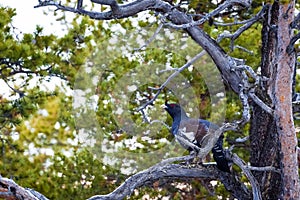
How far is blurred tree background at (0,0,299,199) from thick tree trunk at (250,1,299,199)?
141cm

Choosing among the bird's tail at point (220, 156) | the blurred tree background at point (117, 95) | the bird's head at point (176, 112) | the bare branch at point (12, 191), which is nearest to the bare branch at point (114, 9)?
the bird's head at point (176, 112)

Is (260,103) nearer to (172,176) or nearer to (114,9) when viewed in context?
(172,176)

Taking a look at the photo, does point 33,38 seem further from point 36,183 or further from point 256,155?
point 256,155

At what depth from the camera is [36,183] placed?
7.33 metres

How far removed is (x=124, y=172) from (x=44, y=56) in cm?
202

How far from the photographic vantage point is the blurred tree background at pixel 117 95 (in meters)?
6.39

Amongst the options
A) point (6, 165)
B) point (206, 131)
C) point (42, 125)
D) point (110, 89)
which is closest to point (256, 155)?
point (206, 131)

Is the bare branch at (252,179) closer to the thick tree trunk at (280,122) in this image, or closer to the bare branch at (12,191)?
the thick tree trunk at (280,122)

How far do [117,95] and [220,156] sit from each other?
2515mm

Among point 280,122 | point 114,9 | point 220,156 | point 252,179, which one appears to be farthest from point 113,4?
point 252,179

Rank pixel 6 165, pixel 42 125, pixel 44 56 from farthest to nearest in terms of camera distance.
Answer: pixel 42 125, pixel 6 165, pixel 44 56

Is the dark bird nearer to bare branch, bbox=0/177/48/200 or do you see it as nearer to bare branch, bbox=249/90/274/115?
bare branch, bbox=249/90/274/115

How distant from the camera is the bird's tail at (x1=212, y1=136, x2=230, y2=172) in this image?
4582mm

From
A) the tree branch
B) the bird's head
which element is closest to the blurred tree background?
the bird's head
